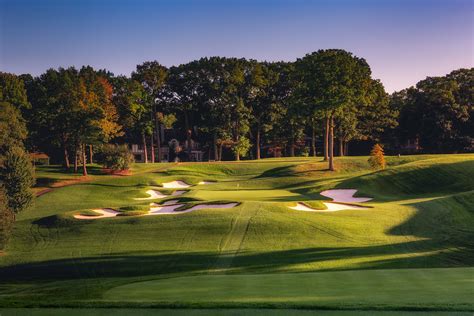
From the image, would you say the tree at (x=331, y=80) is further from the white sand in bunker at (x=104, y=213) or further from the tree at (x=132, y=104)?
the tree at (x=132, y=104)

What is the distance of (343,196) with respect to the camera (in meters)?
41.8

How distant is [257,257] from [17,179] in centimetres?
2454

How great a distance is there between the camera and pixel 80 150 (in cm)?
6531

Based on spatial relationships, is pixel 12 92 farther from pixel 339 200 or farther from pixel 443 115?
pixel 443 115

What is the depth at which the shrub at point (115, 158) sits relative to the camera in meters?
61.1

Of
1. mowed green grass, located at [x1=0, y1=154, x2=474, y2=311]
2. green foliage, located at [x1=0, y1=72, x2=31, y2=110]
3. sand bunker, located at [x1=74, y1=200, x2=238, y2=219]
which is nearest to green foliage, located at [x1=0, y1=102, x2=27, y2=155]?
green foliage, located at [x1=0, y1=72, x2=31, y2=110]

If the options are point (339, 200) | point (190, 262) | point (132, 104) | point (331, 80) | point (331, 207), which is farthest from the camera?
point (132, 104)

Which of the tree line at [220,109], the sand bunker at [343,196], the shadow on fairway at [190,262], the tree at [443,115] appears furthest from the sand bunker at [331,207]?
the tree at [443,115]

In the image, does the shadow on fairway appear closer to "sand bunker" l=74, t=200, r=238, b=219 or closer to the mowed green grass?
the mowed green grass

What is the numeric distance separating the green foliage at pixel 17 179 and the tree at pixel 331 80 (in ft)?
102

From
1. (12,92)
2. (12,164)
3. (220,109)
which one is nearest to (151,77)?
(220,109)

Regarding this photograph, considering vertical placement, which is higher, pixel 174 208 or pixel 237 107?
pixel 237 107

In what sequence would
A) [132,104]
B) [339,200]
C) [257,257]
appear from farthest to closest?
[132,104] < [339,200] < [257,257]

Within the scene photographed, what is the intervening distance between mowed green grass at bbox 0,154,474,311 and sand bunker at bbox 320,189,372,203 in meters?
1.72
